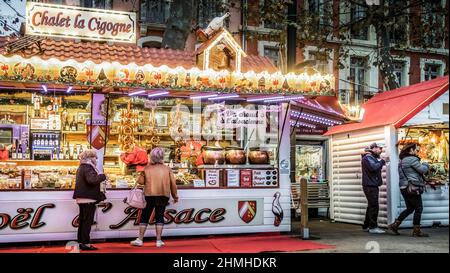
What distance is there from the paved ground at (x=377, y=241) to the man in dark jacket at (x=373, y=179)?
1.18 feet

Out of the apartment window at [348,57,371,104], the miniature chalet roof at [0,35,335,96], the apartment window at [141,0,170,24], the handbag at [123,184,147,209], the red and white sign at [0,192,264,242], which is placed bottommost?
the red and white sign at [0,192,264,242]

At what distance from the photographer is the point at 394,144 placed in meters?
12.6

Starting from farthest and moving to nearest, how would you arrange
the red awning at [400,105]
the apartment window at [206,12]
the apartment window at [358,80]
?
the apartment window at [358,80] → the apartment window at [206,12] → the red awning at [400,105]

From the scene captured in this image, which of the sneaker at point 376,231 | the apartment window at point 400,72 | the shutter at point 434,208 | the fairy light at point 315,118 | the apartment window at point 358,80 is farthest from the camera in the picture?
the apartment window at point 400,72

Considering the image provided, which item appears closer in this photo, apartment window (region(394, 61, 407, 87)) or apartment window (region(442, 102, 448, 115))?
apartment window (region(442, 102, 448, 115))

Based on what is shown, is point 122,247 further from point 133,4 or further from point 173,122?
point 133,4

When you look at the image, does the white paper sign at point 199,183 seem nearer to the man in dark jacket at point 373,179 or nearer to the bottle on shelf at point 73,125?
the bottle on shelf at point 73,125

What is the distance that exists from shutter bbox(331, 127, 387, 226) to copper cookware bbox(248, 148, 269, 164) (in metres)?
2.95

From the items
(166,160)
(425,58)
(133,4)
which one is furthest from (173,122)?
(425,58)

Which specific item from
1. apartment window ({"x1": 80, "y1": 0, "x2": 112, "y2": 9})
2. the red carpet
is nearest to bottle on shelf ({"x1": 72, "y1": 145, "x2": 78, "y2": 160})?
the red carpet

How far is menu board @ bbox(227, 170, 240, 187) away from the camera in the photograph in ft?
37.3

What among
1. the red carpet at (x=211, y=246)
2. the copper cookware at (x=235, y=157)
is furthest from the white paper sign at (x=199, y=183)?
the red carpet at (x=211, y=246)

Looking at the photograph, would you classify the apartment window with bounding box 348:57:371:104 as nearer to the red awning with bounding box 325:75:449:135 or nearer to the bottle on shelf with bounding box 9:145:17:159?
the red awning with bounding box 325:75:449:135

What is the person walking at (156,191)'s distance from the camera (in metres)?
9.72
